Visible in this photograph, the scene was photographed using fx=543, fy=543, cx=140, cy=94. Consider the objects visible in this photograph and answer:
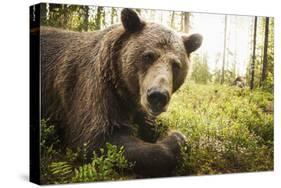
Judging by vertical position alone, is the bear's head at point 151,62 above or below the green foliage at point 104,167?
above

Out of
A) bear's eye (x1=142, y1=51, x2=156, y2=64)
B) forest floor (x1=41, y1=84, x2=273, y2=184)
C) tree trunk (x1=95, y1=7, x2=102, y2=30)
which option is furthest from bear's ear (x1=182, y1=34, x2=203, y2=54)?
tree trunk (x1=95, y1=7, x2=102, y2=30)

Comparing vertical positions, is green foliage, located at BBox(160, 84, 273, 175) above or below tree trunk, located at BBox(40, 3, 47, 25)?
below

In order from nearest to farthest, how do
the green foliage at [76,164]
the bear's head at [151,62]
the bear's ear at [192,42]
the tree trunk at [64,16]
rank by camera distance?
the green foliage at [76,164]
the bear's head at [151,62]
the tree trunk at [64,16]
the bear's ear at [192,42]

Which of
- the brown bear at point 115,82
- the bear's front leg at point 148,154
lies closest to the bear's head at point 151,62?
the brown bear at point 115,82

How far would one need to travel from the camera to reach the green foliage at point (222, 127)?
25.3 ft

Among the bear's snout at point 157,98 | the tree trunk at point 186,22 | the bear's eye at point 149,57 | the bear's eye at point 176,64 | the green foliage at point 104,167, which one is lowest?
the green foliage at point 104,167

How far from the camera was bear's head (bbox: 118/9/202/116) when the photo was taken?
272 inches

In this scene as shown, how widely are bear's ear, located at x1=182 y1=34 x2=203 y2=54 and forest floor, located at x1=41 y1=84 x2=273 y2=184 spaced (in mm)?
529

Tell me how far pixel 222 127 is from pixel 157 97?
161 cm

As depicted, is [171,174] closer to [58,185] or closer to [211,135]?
[211,135]

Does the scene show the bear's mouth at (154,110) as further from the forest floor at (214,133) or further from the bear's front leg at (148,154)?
the bear's front leg at (148,154)

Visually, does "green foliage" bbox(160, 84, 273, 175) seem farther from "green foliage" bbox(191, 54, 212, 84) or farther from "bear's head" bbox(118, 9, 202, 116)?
"bear's head" bbox(118, 9, 202, 116)
